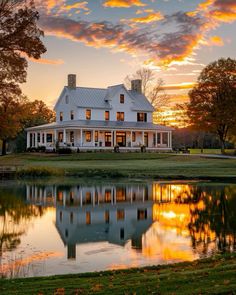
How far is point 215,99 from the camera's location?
6712 cm

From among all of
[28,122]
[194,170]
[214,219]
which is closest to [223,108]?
[194,170]

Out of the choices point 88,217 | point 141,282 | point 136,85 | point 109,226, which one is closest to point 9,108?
point 88,217

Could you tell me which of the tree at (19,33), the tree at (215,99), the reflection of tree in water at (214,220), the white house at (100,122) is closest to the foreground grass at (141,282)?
the reflection of tree in water at (214,220)

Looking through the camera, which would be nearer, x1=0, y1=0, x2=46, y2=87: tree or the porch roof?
x1=0, y1=0, x2=46, y2=87: tree

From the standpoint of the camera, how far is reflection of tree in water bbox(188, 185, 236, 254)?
1555 centimetres

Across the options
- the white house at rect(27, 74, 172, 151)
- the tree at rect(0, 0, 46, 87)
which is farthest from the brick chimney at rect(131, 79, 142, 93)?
the tree at rect(0, 0, 46, 87)

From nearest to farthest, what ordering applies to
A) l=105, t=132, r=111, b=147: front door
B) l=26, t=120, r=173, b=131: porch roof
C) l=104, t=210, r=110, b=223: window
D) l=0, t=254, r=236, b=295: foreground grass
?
Result: 1. l=0, t=254, r=236, b=295: foreground grass
2. l=104, t=210, r=110, b=223: window
3. l=26, t=120, r=173, b=131: porch roof
4. l=105, t=132, r=111, b=147: front door

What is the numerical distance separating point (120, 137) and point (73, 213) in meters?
47.3

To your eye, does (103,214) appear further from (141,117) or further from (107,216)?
(141,117)

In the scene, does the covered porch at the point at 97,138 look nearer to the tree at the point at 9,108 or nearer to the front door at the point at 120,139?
the front door at the point at 120,139

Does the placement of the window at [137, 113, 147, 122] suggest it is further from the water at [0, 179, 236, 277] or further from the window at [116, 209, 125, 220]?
the window at [116, 209, 125, 220]

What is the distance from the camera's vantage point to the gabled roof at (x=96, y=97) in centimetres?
6981

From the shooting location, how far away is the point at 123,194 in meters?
30.0

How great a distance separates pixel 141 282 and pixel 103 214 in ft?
43.4
